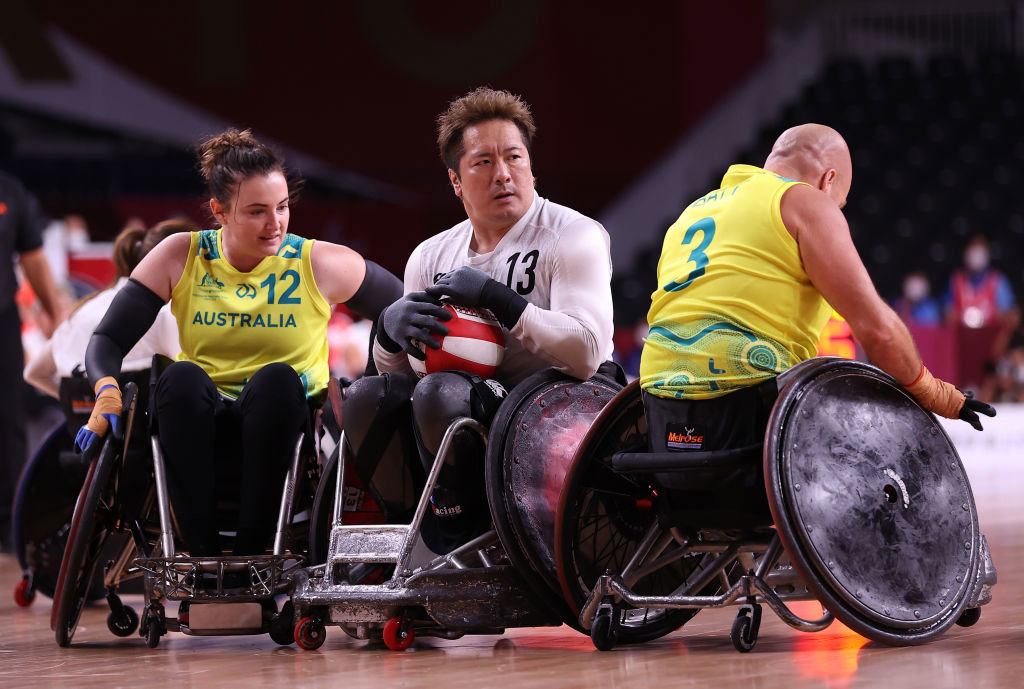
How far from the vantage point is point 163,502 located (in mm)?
3391

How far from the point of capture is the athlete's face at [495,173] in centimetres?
345

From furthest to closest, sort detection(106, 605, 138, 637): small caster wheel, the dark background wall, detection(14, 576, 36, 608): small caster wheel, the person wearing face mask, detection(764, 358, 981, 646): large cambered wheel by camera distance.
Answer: the dark background wall, the person wearing face mask, detection(14, 576, 36, 608): small caster wheel, detection(106, 605, 138, 637): small caster wheel, detection(764, 358, 981, 646): large cambered wheel

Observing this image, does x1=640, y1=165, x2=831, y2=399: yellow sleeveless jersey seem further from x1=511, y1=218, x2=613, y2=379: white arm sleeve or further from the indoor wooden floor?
the indoor wooden floor

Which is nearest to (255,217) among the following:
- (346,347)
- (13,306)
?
(13,306)

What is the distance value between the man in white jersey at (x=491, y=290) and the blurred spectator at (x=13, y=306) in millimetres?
2573

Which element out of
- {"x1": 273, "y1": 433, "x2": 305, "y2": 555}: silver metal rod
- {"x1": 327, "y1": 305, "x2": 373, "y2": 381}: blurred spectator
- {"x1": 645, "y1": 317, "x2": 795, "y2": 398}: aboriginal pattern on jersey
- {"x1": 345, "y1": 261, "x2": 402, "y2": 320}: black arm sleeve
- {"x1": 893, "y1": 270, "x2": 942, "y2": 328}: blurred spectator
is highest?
{"x1": 893, "y1": 270, "x2": 942, "y2": 328}: blurred spectator

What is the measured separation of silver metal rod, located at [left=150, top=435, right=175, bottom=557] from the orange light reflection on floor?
1.46 meters

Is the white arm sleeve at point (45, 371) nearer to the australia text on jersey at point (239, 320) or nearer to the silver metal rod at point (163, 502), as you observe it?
the australia text on jersey at point (239, 320)

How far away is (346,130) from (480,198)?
12.7 m

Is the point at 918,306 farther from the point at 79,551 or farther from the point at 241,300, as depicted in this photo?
the point at 79,551

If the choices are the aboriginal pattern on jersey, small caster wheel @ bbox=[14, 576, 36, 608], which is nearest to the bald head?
the aboriginal pattern on jersey

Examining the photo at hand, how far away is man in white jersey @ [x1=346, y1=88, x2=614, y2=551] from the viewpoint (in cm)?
324

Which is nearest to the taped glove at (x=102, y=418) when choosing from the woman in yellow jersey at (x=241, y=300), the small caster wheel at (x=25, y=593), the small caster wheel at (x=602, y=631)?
→ the woman in yellow jersey at (x=241, y=300)

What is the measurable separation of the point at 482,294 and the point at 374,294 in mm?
658
